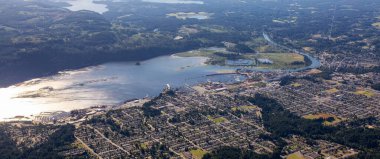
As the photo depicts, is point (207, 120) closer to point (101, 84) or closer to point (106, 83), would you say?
point (101, 84)

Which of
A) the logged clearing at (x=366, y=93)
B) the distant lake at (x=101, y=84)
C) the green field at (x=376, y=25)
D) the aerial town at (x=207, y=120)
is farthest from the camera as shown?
the green field at (x=376, y=25)

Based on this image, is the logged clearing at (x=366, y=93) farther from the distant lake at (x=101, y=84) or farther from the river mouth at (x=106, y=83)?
the distant lake at (x=101, y=84)

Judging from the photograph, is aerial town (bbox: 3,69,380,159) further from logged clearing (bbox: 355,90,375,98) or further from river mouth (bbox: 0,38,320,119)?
river mouth (bbox: 0,38,320,119)

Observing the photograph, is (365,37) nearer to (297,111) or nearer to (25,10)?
(297,111)

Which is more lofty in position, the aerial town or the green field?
the green field

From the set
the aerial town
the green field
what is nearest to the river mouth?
the aerial town

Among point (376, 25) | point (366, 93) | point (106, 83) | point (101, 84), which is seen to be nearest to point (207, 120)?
point (101, 84)

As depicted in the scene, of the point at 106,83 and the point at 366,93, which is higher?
the point at 106,83

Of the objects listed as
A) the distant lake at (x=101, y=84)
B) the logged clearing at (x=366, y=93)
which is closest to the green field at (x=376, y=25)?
the distant lake at (x=101, y=84)
